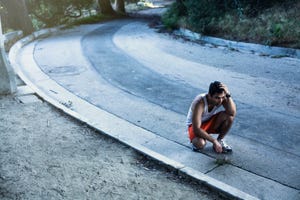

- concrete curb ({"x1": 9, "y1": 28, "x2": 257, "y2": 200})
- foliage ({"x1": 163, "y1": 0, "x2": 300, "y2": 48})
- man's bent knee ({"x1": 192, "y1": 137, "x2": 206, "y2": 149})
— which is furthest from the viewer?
foliage ({"x1": 163, "y1": 0, "x2": 300, "y2": 48})

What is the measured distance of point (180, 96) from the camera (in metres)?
7.34

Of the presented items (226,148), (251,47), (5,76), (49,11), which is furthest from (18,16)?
(226,148)

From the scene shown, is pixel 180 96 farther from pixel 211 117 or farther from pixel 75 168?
pixel 75 168

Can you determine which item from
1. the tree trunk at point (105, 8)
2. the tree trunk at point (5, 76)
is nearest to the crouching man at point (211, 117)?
the tree trunk at point (5, 76)

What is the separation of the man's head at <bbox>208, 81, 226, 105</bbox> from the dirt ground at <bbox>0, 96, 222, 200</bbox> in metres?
1.06

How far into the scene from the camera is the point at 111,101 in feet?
23.8

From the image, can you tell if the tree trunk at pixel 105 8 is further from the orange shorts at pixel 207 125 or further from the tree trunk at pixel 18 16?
the orange shorts at pixel 207 125

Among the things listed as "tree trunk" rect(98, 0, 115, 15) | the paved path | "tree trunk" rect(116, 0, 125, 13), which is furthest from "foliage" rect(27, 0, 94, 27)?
the paved path

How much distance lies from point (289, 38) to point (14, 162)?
30.6ft

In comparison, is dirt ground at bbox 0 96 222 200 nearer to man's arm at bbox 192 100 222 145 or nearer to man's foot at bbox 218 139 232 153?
man's arm at bbox 192 100 222 145

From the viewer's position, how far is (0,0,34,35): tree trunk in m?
16.2

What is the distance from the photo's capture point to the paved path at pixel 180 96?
4.45 m

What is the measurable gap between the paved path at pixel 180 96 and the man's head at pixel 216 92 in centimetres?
78

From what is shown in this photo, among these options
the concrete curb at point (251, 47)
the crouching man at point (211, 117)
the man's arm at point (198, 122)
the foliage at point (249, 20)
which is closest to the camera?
the crouching man at point (211, 117)
